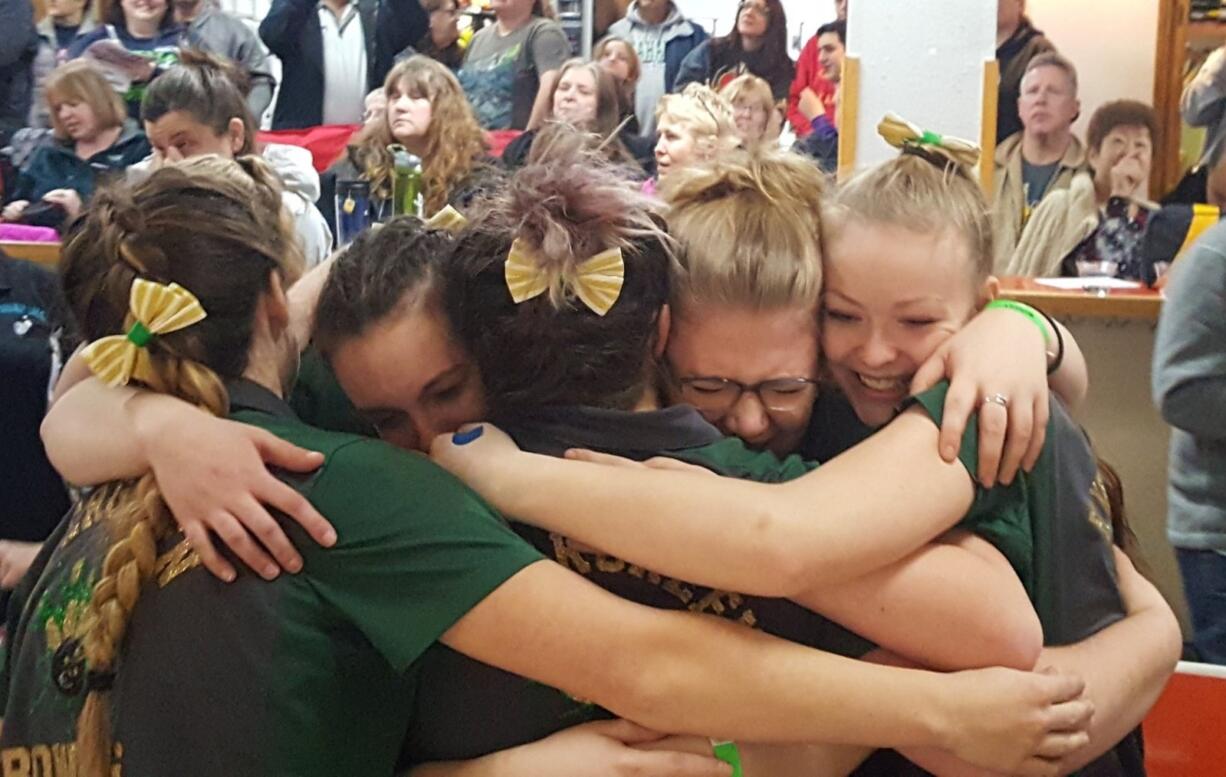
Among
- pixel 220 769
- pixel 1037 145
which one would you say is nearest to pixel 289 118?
pixel 1037 145

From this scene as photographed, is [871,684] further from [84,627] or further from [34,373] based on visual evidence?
[34,373]

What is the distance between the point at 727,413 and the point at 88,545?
652 mm

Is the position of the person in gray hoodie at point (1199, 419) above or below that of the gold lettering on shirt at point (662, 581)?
below

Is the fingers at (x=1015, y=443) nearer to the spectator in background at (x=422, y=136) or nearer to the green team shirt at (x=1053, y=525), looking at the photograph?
the green team shirt at (x=1053, y=525)

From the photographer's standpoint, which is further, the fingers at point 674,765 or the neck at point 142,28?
the neck at point 142,28

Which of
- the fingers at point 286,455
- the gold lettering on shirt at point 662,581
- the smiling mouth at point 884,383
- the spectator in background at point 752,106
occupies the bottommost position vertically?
the gold lettering on shirt at point 662,581

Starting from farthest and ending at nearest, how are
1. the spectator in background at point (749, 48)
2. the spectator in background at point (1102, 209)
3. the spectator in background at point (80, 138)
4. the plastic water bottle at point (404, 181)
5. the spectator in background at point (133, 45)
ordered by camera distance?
the spectator in background at point (749, 48) < the spectator in background at point (133, 45) < the spectator in background at point (1102, 209) < the spectator in background at point (80, 138) < the plastic water bottle at point (404, 181)

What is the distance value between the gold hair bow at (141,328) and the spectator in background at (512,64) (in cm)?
356

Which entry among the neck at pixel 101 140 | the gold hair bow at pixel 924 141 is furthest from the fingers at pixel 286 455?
Result: the neck at pixel 101 140

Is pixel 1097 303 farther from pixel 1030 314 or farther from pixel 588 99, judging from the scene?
pixel 1030 314

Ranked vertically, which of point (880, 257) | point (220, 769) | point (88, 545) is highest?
point (880, 257)

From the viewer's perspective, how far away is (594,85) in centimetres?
446

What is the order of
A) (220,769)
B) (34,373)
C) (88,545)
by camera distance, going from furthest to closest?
(34,373)
(88,545)
(220,769)

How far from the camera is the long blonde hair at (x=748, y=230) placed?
1.35m
